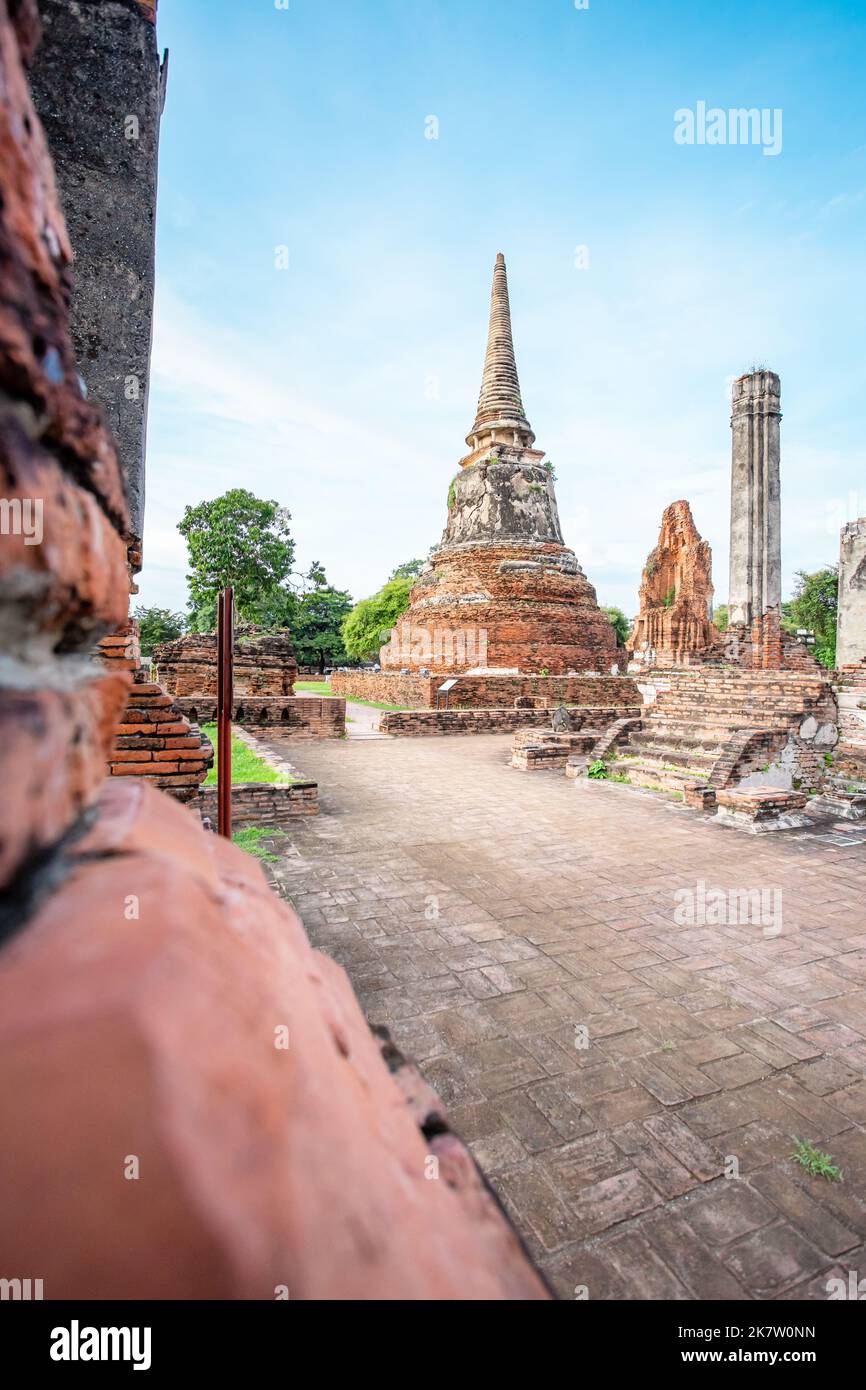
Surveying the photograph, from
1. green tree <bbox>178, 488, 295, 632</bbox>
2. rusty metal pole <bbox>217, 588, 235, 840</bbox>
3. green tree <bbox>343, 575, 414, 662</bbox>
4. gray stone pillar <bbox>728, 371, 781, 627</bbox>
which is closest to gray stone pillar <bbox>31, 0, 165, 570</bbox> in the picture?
rusty metal pole <bbox>217, 588, 235, 840</bbox>

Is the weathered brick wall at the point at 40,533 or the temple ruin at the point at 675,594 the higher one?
the temple ruin at the point at 675,594

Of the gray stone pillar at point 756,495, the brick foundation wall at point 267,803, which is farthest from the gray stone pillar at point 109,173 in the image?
the gray stone pillar at point 756,495

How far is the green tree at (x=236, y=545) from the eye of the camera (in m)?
24.7

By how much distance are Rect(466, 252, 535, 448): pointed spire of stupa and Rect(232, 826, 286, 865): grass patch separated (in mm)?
21967

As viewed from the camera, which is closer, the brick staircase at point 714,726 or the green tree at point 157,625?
the brick staircase at point 714,726

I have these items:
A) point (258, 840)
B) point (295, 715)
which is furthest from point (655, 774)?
point (295, 715)

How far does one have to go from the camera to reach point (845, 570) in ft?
74.4

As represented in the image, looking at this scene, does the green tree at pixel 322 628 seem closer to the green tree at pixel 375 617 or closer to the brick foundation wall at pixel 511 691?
the green tree at pixel 375 617

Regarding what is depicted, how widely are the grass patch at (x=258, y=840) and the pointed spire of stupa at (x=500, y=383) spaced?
72.1 ft

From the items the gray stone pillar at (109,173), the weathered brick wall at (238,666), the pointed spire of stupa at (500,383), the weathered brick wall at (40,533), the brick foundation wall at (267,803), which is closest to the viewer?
the weathered brick wall at (40,533)

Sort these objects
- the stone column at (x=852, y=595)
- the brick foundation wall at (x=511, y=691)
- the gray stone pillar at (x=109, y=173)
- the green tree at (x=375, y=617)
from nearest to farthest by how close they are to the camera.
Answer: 1. the gray stone pillar at (x=109, y=173)
2. the brick foundation wall at (x=511, y=691)
3. the stone column at (x=852, y=595)
4. the green tree at (x=375, y=617)

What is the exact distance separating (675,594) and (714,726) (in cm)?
1822

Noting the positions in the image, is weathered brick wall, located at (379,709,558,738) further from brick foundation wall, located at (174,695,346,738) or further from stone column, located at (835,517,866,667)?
stone column, located at (835,517,866,667)
